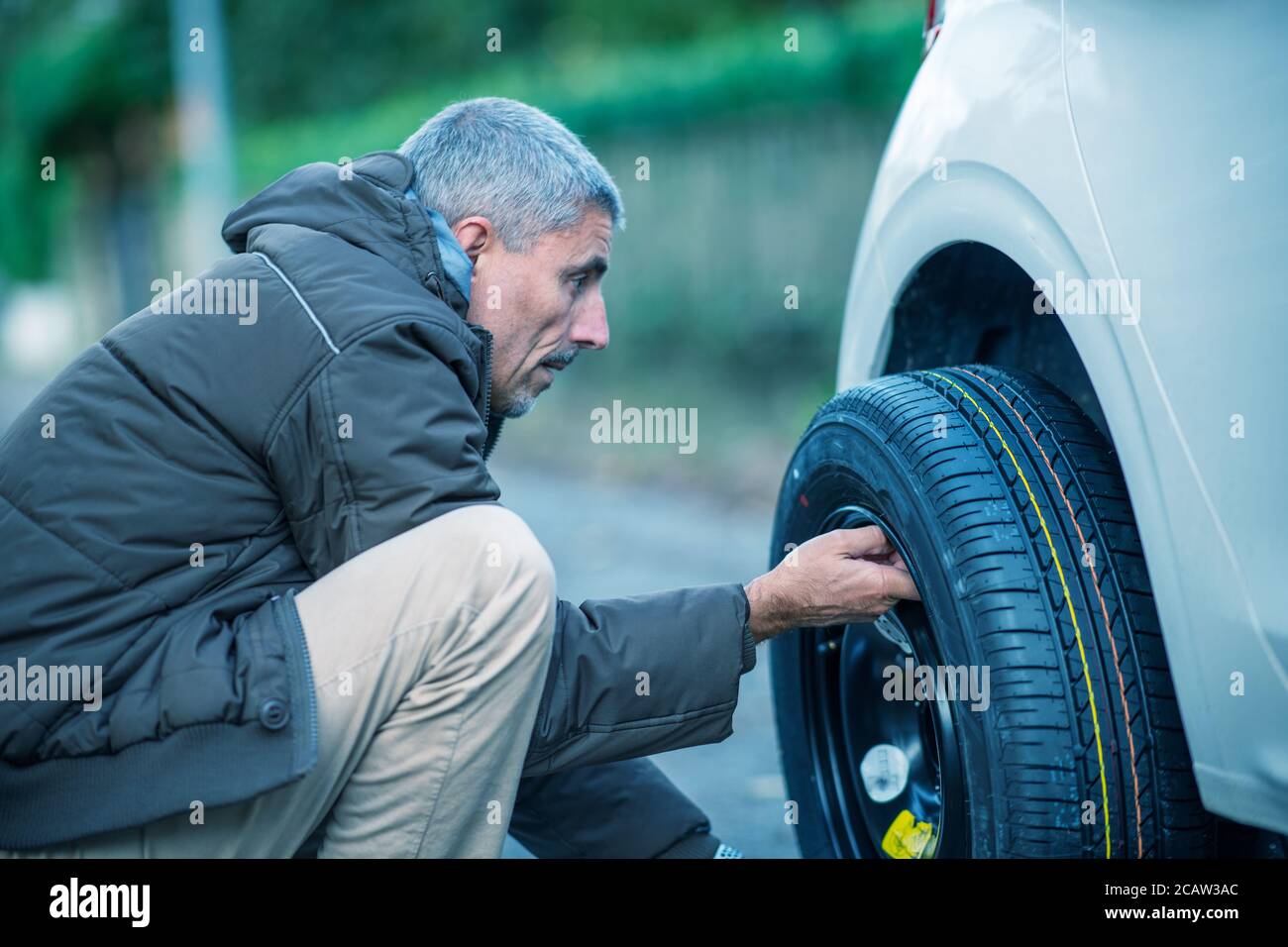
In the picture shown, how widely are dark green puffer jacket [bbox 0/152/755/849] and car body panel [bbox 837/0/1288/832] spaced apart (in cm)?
73

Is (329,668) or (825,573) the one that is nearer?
(329,668)

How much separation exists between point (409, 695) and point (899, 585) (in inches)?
29.2

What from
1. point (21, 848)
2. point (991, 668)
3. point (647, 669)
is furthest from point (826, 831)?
point (21, 848)

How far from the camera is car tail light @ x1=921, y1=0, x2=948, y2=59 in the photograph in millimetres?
2275

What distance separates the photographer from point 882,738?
2283 mm

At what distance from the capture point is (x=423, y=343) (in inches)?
76.1

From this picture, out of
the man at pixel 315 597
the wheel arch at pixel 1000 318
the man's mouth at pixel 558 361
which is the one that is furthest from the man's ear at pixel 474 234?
the wheel arch at pixel 1000 318

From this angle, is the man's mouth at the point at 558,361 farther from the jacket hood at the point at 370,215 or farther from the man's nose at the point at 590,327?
the jacket hood at the point at 370,215

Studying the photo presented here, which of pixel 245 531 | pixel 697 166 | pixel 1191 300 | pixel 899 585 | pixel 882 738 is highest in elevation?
pixel 697 166

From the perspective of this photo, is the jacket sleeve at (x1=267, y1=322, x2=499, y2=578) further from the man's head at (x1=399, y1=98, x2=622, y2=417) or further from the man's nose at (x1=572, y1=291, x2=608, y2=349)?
the man's nose at (x1=572, y1=291, x2=608, y2=349)

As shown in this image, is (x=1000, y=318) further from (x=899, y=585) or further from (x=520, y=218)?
(x=520, y=218)

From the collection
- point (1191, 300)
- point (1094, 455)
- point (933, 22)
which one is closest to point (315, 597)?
point (1094, 455)
